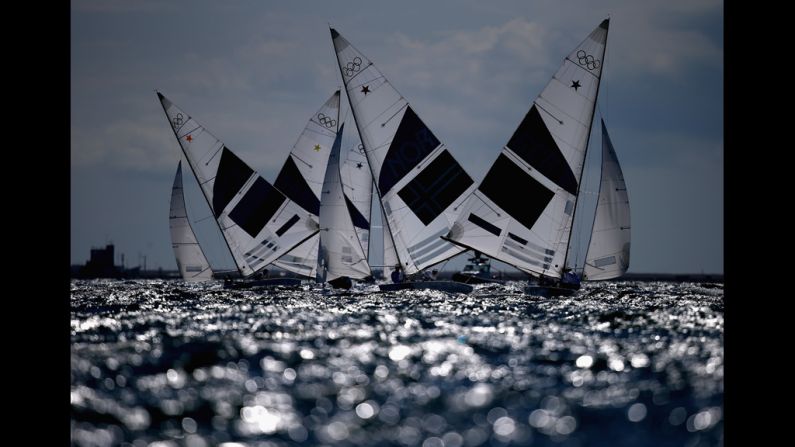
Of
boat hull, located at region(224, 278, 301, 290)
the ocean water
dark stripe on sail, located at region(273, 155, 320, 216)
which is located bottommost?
boat hull, located at region(224, 278, 301, 290)

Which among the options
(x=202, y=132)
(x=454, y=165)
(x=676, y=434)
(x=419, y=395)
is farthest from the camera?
(x=202, y=132)

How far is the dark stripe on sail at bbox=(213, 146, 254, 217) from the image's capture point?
2228 inches

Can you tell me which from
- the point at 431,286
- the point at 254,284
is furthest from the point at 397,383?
the point at 254,284

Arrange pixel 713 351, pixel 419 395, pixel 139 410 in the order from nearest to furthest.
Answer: pixel 139 410, pixel 419 395, pixel 713 351

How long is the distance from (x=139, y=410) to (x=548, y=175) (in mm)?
31483

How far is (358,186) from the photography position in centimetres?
6188

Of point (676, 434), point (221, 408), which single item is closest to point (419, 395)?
point (221, 408)

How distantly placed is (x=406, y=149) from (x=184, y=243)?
2700cm

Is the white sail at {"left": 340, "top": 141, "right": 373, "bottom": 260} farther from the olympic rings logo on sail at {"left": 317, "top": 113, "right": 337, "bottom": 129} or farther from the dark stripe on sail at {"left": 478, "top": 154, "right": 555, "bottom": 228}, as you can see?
the dark stripe on sail at {"left": 478, "top": 154, "right": 555, "bottom": 228}

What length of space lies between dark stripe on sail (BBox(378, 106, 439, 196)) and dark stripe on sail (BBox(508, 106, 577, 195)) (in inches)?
204

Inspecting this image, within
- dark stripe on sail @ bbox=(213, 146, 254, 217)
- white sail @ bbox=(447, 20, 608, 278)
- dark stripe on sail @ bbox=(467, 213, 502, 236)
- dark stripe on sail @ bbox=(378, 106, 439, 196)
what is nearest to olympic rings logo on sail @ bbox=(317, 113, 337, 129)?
dark stripe on sail @ bbox=(213, 146, 254, 217)

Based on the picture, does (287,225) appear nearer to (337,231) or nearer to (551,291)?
(337,231)

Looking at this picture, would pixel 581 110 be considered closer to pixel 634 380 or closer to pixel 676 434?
pixel 634 380
